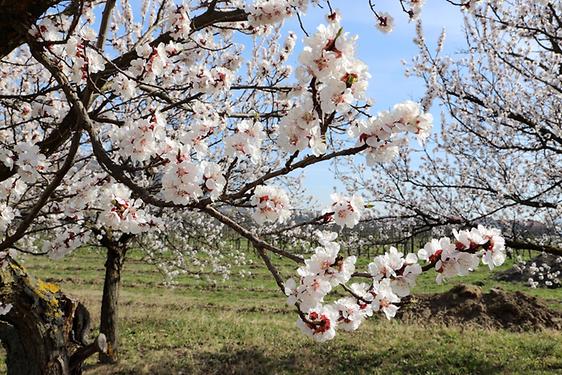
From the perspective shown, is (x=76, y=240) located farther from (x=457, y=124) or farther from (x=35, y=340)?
(x=457, y=124)

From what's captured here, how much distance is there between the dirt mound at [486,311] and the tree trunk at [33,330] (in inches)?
404

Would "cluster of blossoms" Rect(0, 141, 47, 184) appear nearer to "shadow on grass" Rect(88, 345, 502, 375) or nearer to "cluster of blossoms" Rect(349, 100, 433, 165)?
"cluster of blossoms" Rect(349, 100, 433, 165)

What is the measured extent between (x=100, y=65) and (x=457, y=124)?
23.0ft

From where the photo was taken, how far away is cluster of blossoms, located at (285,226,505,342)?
6.94 ft

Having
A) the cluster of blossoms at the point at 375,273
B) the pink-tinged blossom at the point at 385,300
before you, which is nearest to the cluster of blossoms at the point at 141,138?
the cluster of blossoms at the point at 375,273

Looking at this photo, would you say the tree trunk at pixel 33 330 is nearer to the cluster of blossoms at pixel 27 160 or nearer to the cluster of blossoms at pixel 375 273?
the cluster of blossoms at pixel 27 160

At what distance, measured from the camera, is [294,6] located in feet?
10.4

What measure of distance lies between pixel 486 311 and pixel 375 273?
577 inches

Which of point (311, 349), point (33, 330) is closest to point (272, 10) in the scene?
point (33, 330)

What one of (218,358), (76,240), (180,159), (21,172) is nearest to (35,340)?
(76,240)

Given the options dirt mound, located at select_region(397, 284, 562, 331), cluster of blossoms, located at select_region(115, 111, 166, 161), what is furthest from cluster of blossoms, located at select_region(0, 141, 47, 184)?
dirt mound, located at select_region(397, 284, 562, 331)

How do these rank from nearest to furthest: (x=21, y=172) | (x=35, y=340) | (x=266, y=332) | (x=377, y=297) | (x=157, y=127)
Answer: (x=377, y=297) < (x=157, y=127) < (x=21, y=172) < (x=35, y=340) < (x=266, y=332)

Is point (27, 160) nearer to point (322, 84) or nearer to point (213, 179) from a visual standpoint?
point (213, 179)

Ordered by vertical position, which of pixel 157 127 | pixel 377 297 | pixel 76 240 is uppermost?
pixel 157 127
